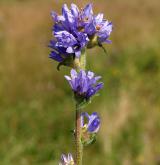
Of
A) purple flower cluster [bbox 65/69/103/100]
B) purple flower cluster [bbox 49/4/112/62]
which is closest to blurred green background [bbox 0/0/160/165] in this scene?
purple flower cluster [bbox 49/4/112/62]

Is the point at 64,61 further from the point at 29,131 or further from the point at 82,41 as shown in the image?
the point at 29,131

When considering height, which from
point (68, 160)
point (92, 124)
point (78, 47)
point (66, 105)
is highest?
point (66, 105)

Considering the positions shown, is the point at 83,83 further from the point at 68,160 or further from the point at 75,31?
→ the point at 68,160

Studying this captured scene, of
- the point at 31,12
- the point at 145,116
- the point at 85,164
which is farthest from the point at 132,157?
the point at 31,12

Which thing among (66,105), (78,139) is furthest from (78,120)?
(66,105)

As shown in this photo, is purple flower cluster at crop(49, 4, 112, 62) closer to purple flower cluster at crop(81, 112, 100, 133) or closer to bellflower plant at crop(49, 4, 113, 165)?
bellflower plant at crop(49, 4, 113, 165)

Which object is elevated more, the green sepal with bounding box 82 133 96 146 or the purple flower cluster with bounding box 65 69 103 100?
the purple flower cluster with bounding box 65 69 103 100

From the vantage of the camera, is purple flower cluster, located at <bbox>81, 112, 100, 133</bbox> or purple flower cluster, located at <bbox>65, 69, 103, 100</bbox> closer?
purple flower cluster, located at <bbox>65, 69, 103, 100</bbox>
